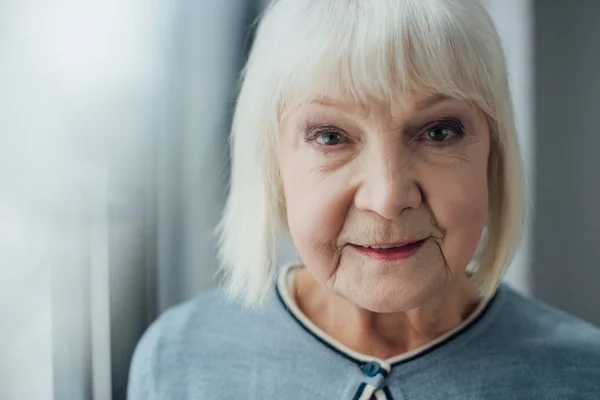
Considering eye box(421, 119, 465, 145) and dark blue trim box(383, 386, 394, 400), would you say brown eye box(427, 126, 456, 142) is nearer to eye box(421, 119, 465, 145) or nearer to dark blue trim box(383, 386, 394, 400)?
eye box(421, 119, 465, 145)

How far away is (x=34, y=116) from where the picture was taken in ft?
3.32

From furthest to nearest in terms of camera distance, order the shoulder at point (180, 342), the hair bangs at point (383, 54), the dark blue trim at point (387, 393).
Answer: the shoulder at point (180, 342), the dark blue trim at point (387, 393), the hair bangs at point (383, 54)

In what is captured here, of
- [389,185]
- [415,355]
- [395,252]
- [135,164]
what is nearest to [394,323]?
[415,355]

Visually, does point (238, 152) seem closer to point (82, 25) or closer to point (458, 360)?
point (82, 25)

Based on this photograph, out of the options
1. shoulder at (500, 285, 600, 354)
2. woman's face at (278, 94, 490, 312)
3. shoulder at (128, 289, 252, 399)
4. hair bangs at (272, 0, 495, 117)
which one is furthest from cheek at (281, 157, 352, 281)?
shoulder at (500, 285, 600, 354)

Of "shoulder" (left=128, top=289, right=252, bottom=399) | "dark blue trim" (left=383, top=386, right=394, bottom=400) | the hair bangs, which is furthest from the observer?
"shoulder" (left=128, top=289, right=252, bottom=399)

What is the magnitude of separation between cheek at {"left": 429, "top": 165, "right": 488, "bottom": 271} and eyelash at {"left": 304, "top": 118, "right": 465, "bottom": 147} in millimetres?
48

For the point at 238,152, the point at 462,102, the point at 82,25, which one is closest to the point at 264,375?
the point at 238,152

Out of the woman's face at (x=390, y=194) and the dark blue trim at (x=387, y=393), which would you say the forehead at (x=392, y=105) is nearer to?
the woman's face at (x=390, y=194)

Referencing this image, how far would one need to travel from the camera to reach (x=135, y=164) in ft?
3.88

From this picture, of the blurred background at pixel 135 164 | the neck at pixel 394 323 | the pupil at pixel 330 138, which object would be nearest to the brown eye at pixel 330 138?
the pupil at pixel 330 138

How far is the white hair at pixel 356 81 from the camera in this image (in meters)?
0.87

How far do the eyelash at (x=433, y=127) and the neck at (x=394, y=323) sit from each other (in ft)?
0.81

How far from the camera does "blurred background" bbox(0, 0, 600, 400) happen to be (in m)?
1.00
